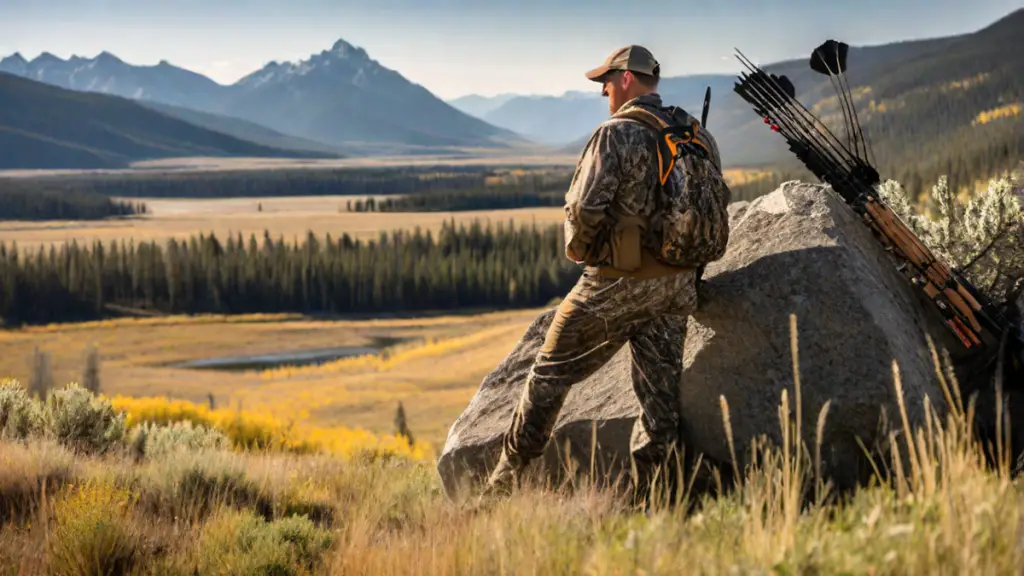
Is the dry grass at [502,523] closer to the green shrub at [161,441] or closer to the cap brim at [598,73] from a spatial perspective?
the green shrub at [161,441]

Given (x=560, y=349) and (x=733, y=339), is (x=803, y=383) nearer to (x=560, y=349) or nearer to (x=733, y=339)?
(x=733, y=339)

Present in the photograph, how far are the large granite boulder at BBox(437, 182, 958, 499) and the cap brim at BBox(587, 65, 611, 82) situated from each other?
4.96ft

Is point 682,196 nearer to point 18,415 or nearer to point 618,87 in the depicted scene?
point 618,87

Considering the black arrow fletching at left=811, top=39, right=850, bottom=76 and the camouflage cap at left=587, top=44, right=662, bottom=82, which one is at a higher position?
the black arrow fletching at left=811, top=39, right=850, bottom=76

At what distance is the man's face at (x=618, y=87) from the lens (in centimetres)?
539

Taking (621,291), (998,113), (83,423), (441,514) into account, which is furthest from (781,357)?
(998,113)

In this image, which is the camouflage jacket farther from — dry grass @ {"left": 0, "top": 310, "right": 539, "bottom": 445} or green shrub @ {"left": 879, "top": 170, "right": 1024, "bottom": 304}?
dry grass @ {"left": 0, "top": 310, "right": 539, "bottom": 445}

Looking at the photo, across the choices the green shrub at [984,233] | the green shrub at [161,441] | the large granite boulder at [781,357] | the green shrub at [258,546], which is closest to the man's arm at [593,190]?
the large granite boulder at [781,357]

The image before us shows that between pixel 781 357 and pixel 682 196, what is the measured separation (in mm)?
1296

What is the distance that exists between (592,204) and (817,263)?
1863mm

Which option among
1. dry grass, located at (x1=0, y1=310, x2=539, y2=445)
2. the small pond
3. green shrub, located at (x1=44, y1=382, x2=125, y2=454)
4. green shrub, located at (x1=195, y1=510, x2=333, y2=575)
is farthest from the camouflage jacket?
the small pond

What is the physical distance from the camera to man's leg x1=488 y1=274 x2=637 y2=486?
533 cm

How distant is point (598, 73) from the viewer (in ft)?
18.0

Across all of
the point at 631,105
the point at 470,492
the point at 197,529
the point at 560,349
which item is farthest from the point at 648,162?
the point at 197,529
